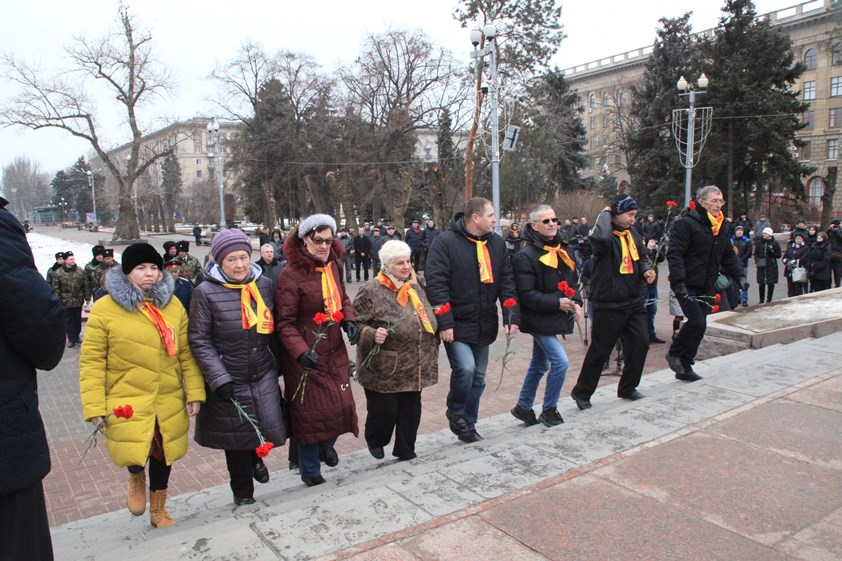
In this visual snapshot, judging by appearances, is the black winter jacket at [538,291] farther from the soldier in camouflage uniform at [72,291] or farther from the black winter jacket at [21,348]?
the soldier in camouflage uniform at [72,291]

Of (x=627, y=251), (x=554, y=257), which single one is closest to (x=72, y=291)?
(x=554, y=257)

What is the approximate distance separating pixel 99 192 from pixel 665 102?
267 feet

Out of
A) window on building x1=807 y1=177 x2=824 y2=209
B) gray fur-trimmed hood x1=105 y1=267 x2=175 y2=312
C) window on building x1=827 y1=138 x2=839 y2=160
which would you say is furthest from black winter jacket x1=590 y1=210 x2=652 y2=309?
window on building x1=827 y1=138 x2=839 y2=160

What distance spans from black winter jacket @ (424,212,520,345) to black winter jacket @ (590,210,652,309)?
3.10 ft

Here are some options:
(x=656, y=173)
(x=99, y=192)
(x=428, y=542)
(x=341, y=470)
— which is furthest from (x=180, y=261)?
(x=99, y=192)

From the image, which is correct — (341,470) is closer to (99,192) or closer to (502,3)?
(502,3)

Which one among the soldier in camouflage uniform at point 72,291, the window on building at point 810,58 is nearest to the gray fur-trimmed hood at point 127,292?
the soldier in camouflage uniform at point 72,291

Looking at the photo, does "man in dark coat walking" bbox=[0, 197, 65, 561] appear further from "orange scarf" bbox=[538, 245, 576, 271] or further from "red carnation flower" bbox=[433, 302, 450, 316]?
"orange scarf" bbox=[538, 245, 576, 271]

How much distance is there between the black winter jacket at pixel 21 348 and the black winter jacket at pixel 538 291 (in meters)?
3.40

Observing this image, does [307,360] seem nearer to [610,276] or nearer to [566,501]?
[566,501]

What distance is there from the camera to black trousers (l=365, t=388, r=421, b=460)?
4.46m

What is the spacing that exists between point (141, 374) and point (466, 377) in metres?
2.30

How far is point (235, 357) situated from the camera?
367 cm

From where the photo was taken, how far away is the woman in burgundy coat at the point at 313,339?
13.0 feet
